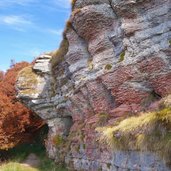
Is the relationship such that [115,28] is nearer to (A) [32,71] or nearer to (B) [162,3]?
(B) [162,3]

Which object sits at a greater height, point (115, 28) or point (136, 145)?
point (115, 28)

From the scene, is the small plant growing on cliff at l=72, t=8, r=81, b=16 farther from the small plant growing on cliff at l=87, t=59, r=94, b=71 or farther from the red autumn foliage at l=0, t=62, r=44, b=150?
the red autumn foliage at l=0, t=62, r=44, b=150

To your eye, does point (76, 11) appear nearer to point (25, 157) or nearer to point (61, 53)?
point (61, 53)

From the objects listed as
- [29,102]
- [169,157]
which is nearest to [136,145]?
[169,157]

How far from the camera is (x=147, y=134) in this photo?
460 inches

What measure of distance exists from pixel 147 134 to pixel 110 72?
6127mm

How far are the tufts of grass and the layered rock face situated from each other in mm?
323

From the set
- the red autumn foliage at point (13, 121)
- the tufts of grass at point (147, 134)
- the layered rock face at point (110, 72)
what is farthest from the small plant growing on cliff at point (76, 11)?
the red autumn foliage at point (13, 121)

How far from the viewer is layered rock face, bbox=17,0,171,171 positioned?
15.4 meters

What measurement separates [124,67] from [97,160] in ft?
13.9

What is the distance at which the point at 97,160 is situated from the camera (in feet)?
57.6

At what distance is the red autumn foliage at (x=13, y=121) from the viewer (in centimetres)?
2789

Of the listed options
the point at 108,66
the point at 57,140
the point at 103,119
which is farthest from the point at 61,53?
the point at 103,119

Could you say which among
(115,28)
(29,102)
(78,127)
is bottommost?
(78,127)
